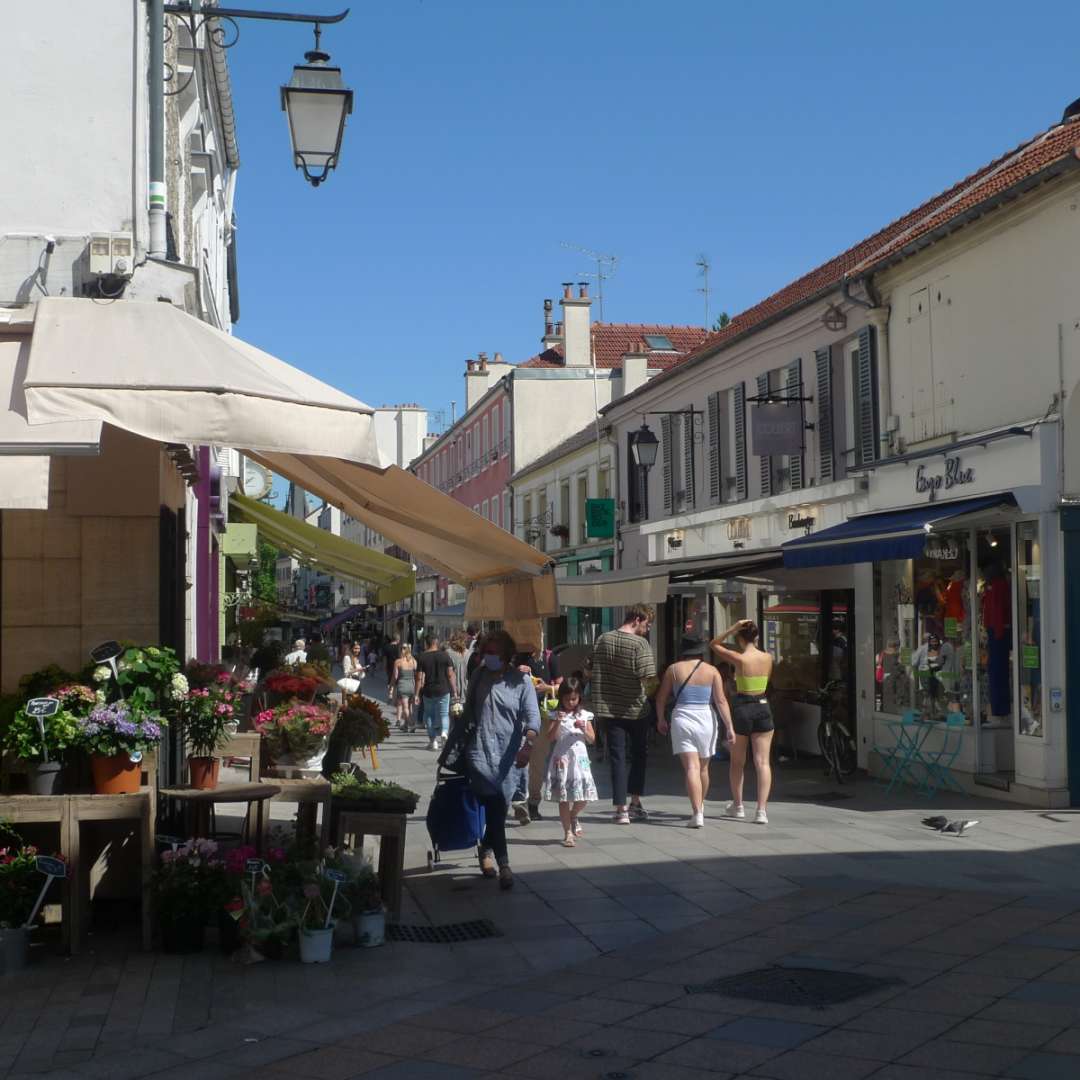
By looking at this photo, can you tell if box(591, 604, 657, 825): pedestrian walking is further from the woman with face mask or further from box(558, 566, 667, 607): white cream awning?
box(558, 566, 667, 607): white cream awning

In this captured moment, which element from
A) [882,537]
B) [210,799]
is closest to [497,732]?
[210,799]

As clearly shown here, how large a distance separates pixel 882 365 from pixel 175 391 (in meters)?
12.8

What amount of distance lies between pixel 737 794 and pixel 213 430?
7679mm

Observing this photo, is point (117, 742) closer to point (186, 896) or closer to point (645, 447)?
point (186, 896)

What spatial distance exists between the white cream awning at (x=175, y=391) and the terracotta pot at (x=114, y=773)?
203 cm

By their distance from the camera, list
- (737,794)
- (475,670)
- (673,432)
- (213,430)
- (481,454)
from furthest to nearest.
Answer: (481,454), (673,432), (737,794), (475,670), (213,430)

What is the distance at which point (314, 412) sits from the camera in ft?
21.2

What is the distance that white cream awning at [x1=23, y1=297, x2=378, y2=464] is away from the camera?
6.10 metres

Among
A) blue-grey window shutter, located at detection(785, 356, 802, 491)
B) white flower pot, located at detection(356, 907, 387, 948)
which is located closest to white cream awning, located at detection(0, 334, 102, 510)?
white flower pot, located at detection(356, 907, 387, 948)

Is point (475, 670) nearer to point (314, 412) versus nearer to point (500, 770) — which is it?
point (500, 770)

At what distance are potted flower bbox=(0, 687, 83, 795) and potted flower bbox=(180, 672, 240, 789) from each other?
28.0 inches

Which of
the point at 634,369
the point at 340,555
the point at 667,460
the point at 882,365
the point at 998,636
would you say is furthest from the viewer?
the point at 634,369

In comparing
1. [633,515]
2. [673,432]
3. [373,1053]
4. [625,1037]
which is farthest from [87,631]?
[633,515]

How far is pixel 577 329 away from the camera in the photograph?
46.9 meters
